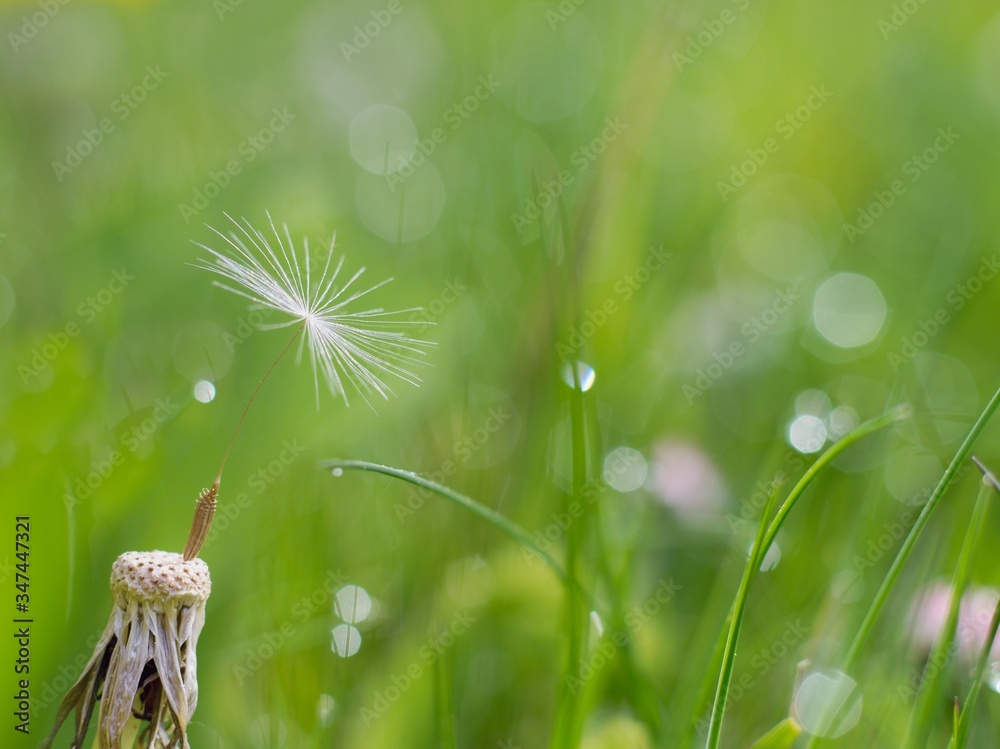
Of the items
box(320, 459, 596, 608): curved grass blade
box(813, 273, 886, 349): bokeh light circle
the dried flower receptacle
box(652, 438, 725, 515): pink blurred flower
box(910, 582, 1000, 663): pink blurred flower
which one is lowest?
the dried flower receptacle

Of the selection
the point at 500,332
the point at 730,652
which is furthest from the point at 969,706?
the point at 500,332

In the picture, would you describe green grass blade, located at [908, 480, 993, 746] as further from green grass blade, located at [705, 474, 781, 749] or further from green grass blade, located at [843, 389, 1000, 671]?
green grass blade, located at [705, 474, 781, 749]

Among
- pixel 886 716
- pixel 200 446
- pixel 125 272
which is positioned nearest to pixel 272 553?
pixel 200 446

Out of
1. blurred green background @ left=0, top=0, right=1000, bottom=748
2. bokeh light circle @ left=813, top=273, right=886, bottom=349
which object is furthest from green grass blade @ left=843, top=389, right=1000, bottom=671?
bokeh light circle @ left=813, top=273, right=886, bottom=349

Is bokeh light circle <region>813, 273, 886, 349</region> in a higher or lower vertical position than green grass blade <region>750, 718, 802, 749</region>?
higher

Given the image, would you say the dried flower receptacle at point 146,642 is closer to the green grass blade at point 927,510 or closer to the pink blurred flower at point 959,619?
the green grass blade at point 927,510

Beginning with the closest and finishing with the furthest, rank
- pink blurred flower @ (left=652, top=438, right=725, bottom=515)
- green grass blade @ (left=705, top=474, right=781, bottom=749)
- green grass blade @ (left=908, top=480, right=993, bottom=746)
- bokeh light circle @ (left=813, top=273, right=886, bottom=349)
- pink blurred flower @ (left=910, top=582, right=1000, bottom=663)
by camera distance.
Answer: green grass blade @ (left=705, top=474, right=781, bottom=749), green grass blade @ (left=908, top=480, right=993, bottom=746), pink blurred flower @ (left=910, top=582, right=1000, bottom=663), pink blurred flower @ (left=652, top=438, right=725, bottom=515), bokeh light circle @ (left=813, top=273, right=886, bottom=349)

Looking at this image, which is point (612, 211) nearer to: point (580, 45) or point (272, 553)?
point (272, 553)

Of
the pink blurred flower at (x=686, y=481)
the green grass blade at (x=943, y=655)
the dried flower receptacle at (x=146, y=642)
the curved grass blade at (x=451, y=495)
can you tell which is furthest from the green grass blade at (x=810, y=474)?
the pink blurred flower at (x=686, y=481)
